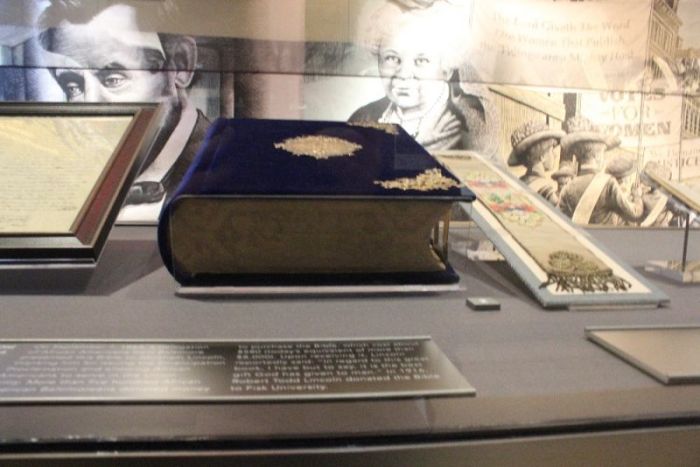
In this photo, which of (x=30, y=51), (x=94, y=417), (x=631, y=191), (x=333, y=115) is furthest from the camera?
(x=631, y=191)

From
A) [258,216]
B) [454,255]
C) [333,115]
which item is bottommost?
[454,255]

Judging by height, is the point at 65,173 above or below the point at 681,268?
above

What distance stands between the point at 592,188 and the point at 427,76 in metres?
0.56

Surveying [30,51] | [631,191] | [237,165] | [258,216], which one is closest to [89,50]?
[30,51]

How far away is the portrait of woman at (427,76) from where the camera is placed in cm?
155

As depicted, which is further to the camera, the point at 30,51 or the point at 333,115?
the point at 333,115

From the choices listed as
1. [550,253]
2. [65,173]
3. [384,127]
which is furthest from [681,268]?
[65,173]

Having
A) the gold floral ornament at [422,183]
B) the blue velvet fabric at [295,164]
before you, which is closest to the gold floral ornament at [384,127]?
Result: the blue velvet fabric at [295,164]

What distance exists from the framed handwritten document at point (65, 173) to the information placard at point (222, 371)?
21cm

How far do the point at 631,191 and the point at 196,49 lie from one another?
124 cm

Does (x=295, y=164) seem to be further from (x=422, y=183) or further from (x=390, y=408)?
(x=390, y=408)

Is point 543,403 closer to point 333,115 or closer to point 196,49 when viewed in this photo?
point 333,115

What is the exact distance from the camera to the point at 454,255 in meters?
1.19

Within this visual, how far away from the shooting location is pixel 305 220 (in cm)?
87
